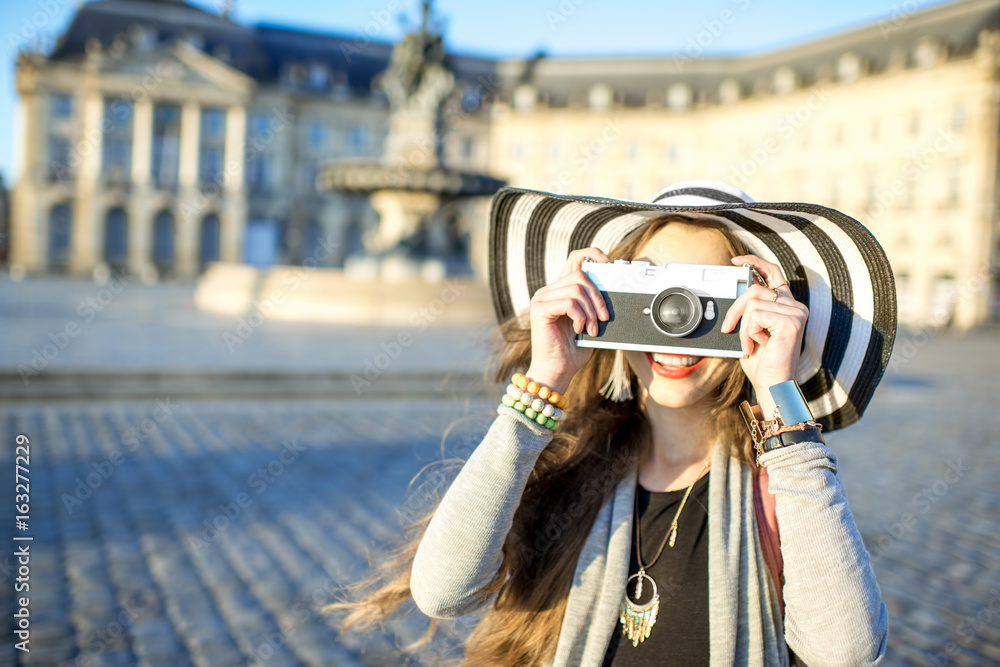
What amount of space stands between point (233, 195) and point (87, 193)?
34.8ft

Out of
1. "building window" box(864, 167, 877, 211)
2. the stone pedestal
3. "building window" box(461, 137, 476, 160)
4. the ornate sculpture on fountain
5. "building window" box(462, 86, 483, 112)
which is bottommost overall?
the stone pedestal

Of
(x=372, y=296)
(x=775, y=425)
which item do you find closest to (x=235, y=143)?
(x=372, y=296)

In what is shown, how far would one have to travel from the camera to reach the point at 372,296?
21703mm

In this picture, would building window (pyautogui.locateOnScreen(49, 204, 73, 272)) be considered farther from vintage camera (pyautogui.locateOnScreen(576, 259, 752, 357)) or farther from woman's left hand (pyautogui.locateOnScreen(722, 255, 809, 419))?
woman's left hand (pyautogui.locateOnScreen(722, 255, 809, 419))

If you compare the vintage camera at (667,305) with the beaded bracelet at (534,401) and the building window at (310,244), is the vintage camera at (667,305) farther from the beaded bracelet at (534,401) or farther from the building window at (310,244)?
the building window at (310,244)

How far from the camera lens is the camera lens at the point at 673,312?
1739 millimetres

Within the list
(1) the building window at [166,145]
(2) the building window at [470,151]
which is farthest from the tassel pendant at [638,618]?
(2) the building window at [470,151]

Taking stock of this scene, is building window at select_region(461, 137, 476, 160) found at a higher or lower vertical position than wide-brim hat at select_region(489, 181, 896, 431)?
higher

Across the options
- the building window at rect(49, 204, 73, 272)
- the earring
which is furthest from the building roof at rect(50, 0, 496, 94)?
the earring

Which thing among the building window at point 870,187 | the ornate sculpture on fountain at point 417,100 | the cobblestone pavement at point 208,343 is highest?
the building window at point 870,187

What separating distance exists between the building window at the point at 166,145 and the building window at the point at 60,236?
276 inches

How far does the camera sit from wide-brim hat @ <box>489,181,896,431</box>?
1.85m

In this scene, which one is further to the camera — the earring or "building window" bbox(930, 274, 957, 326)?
"building window" bbox(930, 274, 957, 326)

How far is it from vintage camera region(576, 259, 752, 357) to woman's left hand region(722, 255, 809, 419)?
1.1 inches
